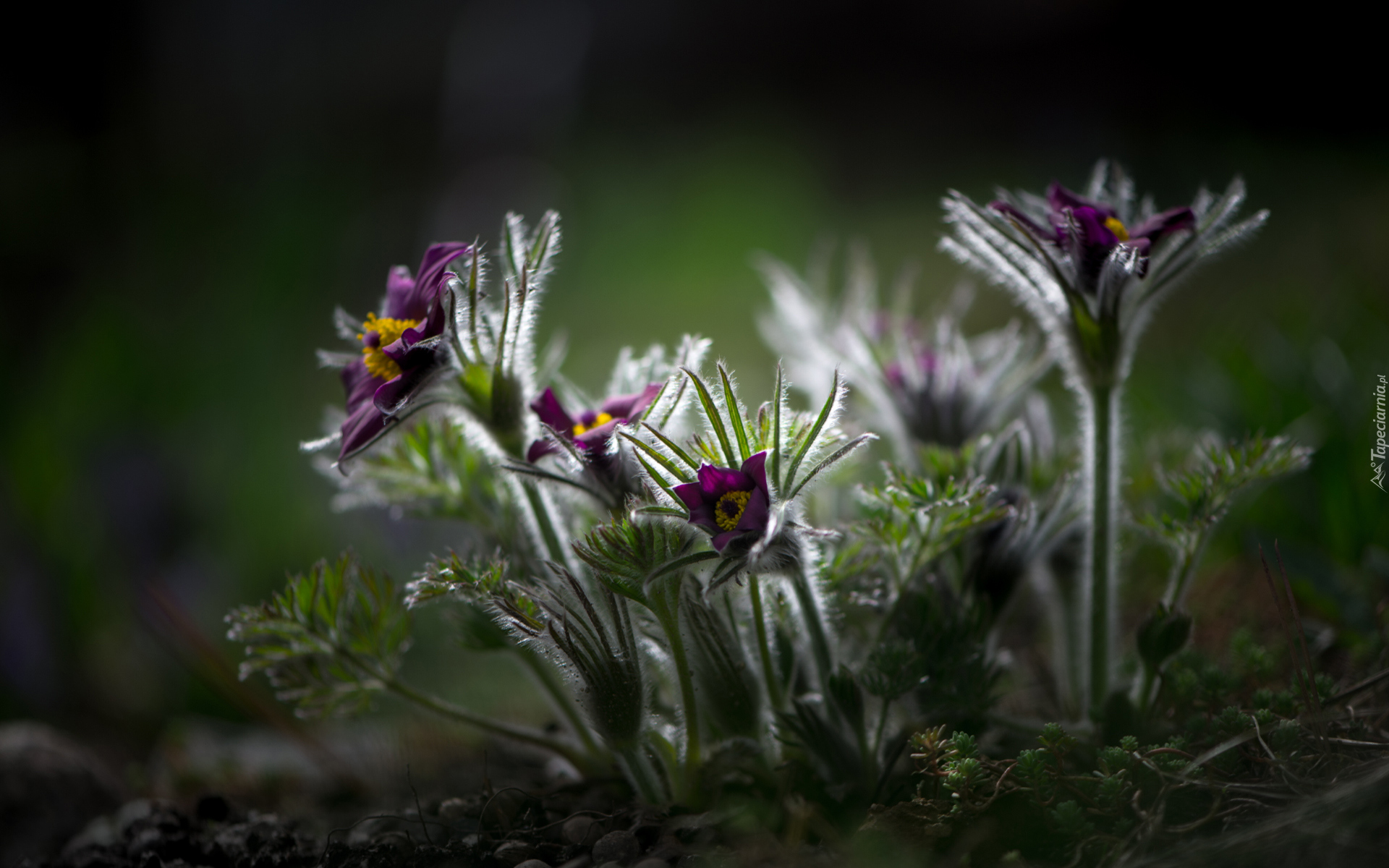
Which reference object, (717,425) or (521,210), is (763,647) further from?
(521,210)

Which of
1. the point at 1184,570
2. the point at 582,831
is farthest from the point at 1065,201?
the point at 582,831

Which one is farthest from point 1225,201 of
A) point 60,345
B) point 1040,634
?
point 60,345

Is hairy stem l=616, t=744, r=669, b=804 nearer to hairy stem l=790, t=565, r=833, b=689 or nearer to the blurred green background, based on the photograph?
hairy stem l=790, t=565, r=833, b=689

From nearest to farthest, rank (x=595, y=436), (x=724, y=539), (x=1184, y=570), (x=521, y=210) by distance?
(x=724, y=539) → (x=595, y=436) → (x=1184, y=570) → (x=521, y=210)

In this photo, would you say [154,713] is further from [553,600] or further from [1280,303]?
[1280,303]

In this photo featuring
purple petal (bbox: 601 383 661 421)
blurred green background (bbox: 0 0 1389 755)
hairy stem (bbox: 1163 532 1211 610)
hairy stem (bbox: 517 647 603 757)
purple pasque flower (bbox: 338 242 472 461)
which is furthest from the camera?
blurred green background (bbox: 0 0 1389 755)

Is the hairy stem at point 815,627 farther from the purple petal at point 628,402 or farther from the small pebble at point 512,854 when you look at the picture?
the small pebble at point 512,854

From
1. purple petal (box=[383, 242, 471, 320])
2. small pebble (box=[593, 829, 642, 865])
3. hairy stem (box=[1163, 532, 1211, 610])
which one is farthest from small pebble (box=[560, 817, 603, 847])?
hairy stem (box=[1163, 532, 1211, 610])
